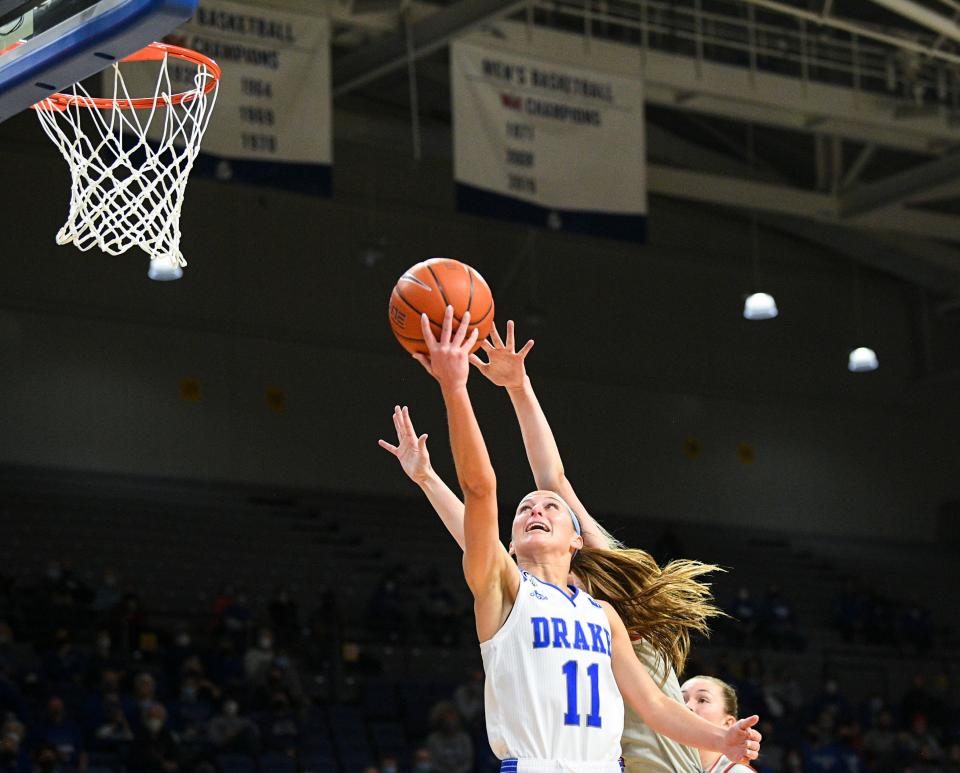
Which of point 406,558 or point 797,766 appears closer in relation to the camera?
point 797,766

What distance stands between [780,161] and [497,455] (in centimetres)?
574

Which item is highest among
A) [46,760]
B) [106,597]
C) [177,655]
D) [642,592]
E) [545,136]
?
[545,136]

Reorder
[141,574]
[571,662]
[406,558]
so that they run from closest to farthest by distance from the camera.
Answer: [571,662] < [141,574] < [406,558]

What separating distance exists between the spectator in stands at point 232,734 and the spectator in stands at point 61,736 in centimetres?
116

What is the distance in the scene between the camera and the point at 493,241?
2241 cm

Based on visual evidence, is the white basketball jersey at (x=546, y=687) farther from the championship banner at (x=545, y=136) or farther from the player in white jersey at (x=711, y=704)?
the championship banner at (x=545, y=136)

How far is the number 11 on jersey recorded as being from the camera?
4.21 meters

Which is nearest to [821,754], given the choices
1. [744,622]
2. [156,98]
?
[744,622]

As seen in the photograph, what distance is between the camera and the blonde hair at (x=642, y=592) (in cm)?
490

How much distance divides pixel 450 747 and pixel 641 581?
32.0 feet

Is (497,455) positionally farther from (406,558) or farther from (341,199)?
(341,199)

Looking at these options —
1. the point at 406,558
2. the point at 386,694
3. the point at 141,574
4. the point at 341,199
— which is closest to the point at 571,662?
the point at 386,694

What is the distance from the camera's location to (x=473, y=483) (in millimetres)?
3953

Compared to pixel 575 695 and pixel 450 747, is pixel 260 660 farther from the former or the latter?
pixel 575 695
